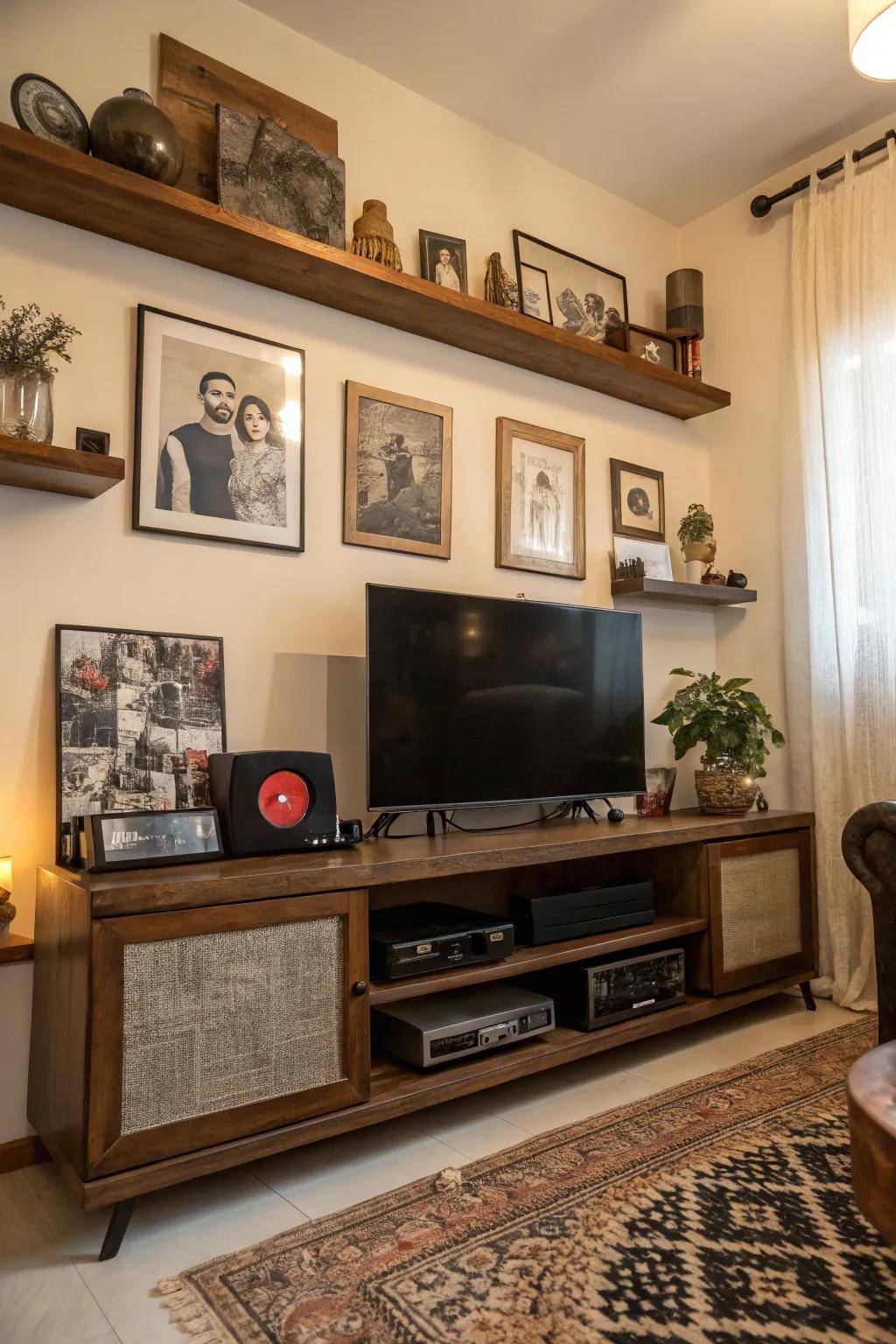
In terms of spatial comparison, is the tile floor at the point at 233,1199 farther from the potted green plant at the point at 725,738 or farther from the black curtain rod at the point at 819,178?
the black curtain rod at the point at 819,178

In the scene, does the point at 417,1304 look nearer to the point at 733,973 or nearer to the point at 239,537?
the point at 733,973

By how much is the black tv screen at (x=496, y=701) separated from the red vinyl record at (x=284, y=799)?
23cm

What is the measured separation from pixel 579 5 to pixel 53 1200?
3.17 metres

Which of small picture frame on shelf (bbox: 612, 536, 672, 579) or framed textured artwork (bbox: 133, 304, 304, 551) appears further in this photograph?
small picture frame on shelf (bbox: 612, 536, 672, 579)

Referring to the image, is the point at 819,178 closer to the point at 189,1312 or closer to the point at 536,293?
the point at 536,293

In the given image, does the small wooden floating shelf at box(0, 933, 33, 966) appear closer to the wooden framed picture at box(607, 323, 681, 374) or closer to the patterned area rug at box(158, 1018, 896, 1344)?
the patterned area rug at box(158, 1018, 896, 1344)

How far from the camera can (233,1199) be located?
1.61 meters

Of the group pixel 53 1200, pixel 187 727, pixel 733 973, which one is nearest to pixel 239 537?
pixel 187 727

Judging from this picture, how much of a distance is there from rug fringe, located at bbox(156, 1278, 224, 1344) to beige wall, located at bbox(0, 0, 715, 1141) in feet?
2.12

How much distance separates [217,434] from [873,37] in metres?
1.81

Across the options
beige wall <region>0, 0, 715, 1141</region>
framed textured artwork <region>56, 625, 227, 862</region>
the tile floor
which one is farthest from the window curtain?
framed textured artwork <region>56, 625, 227, 862</region>

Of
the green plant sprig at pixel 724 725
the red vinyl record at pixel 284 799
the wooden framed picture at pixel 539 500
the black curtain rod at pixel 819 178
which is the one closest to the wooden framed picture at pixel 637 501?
the wooden framed picture at pixel 539 500

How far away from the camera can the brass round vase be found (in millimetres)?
2770

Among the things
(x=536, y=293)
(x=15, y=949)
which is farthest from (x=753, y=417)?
(x=15, y=949)
